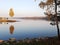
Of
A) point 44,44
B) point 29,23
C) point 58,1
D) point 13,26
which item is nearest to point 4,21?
point 13,26

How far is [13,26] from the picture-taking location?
8688 mm

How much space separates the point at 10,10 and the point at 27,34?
1474 mm

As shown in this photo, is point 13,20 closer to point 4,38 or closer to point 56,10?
point 4,38

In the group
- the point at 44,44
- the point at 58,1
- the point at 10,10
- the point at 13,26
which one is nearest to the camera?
the point at 44,44

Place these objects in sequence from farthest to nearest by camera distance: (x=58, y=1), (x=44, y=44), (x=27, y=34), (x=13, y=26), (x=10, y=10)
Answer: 1. (x=13, y=26)
2. (x=27, y=34)
3. (x=10, y=10)
4. (x=58, y=1)
5. (x=44, y=44)

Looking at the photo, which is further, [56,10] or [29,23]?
[29,23]

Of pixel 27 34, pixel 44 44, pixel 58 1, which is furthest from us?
pixel 27 34

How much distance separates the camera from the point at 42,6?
7027mm

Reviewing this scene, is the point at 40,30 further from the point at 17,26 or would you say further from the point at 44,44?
the point at 44,44

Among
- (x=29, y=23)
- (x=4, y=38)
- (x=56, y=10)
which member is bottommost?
(x=4, y=38)

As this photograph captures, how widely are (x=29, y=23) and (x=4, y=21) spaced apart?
1354 mm

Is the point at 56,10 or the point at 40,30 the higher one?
the point at 56,10

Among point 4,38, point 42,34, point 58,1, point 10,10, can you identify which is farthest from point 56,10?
point 4,38

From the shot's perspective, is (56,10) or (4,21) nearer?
(56,10)
